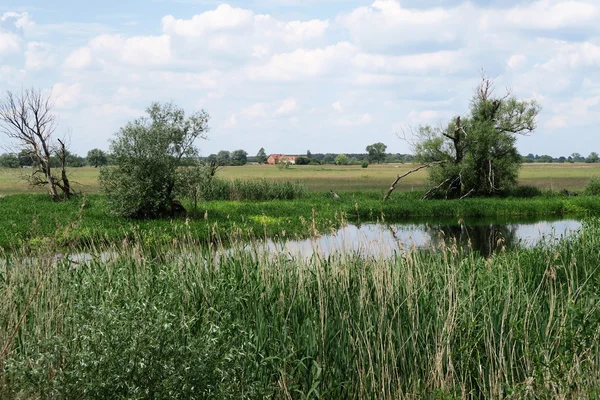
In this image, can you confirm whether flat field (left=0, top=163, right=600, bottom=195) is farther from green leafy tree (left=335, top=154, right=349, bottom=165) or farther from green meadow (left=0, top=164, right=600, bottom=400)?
green leafy tree (left=335, top=154, right=349, bottom=165)

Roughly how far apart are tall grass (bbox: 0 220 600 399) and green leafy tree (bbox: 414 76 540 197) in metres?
26.9

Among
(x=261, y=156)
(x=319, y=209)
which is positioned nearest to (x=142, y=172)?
(x=319, y=209)

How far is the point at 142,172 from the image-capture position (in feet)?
77.4

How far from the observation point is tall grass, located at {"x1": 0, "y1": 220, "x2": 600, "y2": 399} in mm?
4988

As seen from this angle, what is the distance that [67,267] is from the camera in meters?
9.58

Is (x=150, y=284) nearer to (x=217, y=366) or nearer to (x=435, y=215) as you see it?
(x=217, y=366)

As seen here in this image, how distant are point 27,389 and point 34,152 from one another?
32048mm

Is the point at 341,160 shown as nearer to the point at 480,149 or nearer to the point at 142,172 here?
the point at 480,149

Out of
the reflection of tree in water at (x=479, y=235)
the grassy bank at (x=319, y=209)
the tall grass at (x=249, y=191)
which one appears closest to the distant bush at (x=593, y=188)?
the grassy bank at (x=319, y=209)

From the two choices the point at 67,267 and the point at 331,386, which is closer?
the point at 331,386

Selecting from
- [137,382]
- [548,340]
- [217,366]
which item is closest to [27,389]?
[137,382]

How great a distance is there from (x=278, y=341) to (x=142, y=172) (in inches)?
705

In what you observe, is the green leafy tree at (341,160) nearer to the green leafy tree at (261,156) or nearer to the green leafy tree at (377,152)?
the green leafy tree at (377,152)

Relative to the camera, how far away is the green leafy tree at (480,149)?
35625 millimetres
